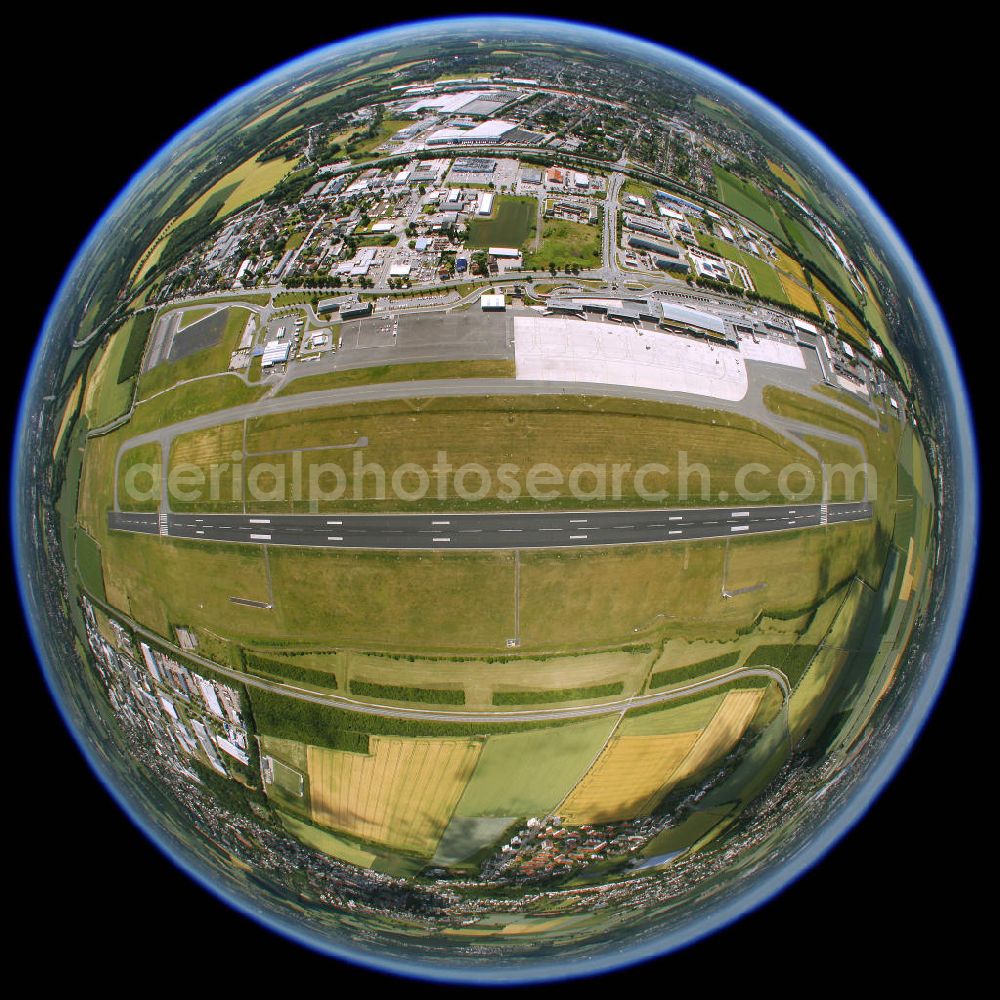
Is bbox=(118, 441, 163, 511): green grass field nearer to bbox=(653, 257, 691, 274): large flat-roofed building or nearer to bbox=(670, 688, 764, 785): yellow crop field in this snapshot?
bbox=(653, 257, 691, 274): large flat-roofed building

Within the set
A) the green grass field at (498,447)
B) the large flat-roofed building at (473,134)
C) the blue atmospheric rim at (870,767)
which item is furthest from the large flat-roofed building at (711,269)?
the large flat-roofed building at (473,134)

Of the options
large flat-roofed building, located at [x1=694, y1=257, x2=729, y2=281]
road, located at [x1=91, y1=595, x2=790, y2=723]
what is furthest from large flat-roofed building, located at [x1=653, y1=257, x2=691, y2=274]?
road, located at [x1=91, y1=595, x2=790, y2=723]

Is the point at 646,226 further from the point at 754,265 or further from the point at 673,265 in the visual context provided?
the point at 754,265

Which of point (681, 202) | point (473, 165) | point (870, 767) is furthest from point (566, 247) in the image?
point (870, 767)

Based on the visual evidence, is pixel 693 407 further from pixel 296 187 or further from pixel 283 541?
pixel 296 187

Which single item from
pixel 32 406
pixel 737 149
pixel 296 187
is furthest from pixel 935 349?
pixel 32 406

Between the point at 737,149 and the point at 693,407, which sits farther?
the point at 737,149

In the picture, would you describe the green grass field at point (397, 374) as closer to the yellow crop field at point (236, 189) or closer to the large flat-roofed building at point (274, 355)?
the large flat-roofed building at point (274, 355)
